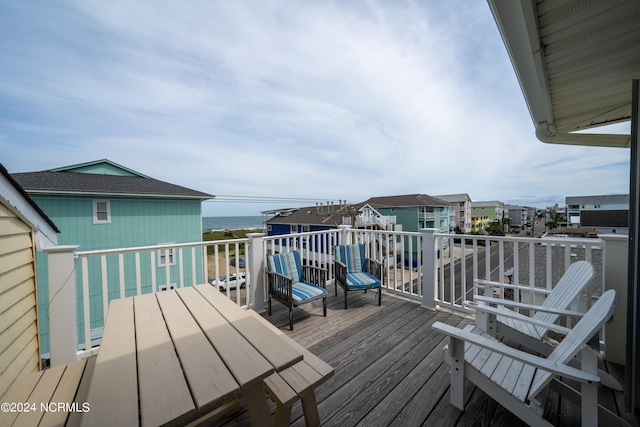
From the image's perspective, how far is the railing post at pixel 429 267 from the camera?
3295 mm

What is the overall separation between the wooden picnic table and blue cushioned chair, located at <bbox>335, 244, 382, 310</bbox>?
6.88ft

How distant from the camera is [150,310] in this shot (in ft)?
5.69

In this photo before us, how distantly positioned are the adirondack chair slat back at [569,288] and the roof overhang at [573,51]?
1.61 m

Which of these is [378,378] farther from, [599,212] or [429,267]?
[599,212]

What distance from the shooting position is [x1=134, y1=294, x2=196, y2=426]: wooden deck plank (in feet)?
2.68

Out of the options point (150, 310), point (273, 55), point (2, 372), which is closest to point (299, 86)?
point (273, 55)

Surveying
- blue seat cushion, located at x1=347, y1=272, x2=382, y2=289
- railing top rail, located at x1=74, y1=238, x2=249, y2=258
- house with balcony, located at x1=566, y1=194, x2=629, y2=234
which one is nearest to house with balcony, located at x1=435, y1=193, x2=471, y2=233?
house with balcony, located at x1=566, y1=194, x2=629, y2=234

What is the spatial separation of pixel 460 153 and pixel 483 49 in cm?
1019

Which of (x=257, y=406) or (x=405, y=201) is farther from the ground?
(x=405, y=201)

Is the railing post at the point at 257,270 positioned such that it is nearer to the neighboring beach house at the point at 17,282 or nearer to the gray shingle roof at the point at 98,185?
the neighboring beach house at the point at 17,282

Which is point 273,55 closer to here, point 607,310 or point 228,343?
point 228,343

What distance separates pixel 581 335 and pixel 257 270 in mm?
3134

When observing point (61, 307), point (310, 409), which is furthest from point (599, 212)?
point (61, 307)

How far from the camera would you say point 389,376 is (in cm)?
203
